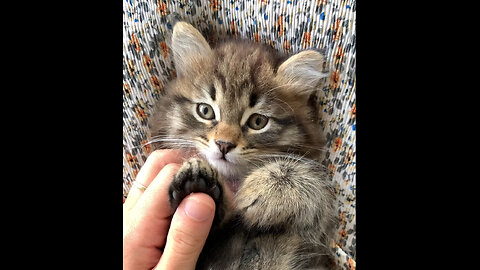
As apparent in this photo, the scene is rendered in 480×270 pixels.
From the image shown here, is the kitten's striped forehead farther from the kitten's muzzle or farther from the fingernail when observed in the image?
the fingernail

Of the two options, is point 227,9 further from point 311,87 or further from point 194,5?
point 311,87

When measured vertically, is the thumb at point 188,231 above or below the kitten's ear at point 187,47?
below

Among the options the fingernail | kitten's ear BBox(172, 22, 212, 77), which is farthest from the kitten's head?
the fingernail

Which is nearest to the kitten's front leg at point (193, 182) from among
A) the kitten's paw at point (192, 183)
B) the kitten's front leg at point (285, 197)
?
the kitten's paw at point (192, 183)

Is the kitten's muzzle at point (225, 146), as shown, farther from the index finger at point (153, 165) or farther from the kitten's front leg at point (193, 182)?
the index finger at point (153, 165)

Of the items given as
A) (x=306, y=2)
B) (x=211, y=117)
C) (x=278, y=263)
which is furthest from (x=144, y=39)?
(x=278, y=263)

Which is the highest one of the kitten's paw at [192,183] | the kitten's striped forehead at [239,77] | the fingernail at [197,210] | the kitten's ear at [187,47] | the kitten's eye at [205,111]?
the kitten's ear at [187,47]
